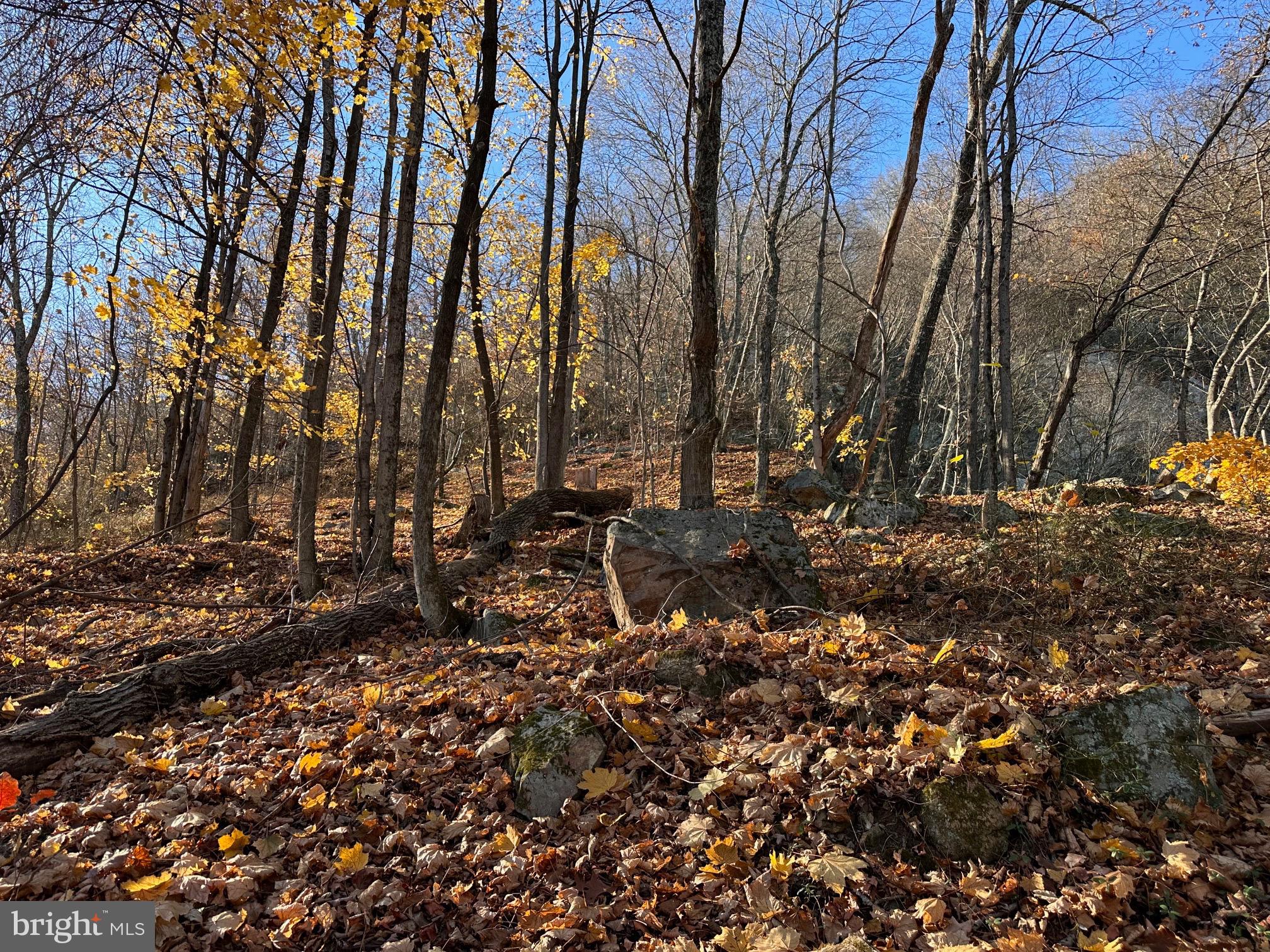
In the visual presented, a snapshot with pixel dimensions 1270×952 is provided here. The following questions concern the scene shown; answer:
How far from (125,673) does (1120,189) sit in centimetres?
2013

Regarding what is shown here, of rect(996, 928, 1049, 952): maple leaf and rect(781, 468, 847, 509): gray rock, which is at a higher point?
rect(781, 468, 847, 509): gray rock

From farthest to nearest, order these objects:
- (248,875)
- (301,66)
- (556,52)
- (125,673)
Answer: (556,52)
(301,66)
(125,673)
(248,875)

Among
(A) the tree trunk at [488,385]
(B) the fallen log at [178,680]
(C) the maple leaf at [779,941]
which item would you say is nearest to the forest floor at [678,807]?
(C) the maple leaf at [779,941]

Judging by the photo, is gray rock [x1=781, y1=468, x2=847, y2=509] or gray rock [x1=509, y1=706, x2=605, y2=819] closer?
gray rock [x1=509, y1=706, x2=605, y2=819]

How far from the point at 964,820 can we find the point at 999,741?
14.2 inches

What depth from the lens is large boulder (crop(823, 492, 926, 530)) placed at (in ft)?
25.6

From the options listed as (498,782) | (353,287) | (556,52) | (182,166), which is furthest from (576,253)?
(498,782)

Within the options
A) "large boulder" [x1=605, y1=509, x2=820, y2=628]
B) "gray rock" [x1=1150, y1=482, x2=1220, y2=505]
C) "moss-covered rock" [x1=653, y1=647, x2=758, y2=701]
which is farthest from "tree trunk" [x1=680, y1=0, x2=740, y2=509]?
"gray rock" [x1=1150, y1=482, x2=1220, y2=505]

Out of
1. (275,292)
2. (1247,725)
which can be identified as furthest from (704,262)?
(275,292)

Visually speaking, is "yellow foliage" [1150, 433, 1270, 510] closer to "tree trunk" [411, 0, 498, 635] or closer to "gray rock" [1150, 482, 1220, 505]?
"gray rock" [1150, 482, 1220, 505]

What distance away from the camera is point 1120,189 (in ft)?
48.4

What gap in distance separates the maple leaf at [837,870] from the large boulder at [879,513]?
5.80 meters

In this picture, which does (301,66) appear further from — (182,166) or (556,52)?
(182,166)

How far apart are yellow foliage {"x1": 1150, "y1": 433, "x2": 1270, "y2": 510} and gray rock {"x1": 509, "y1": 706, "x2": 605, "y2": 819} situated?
5.63 metres
